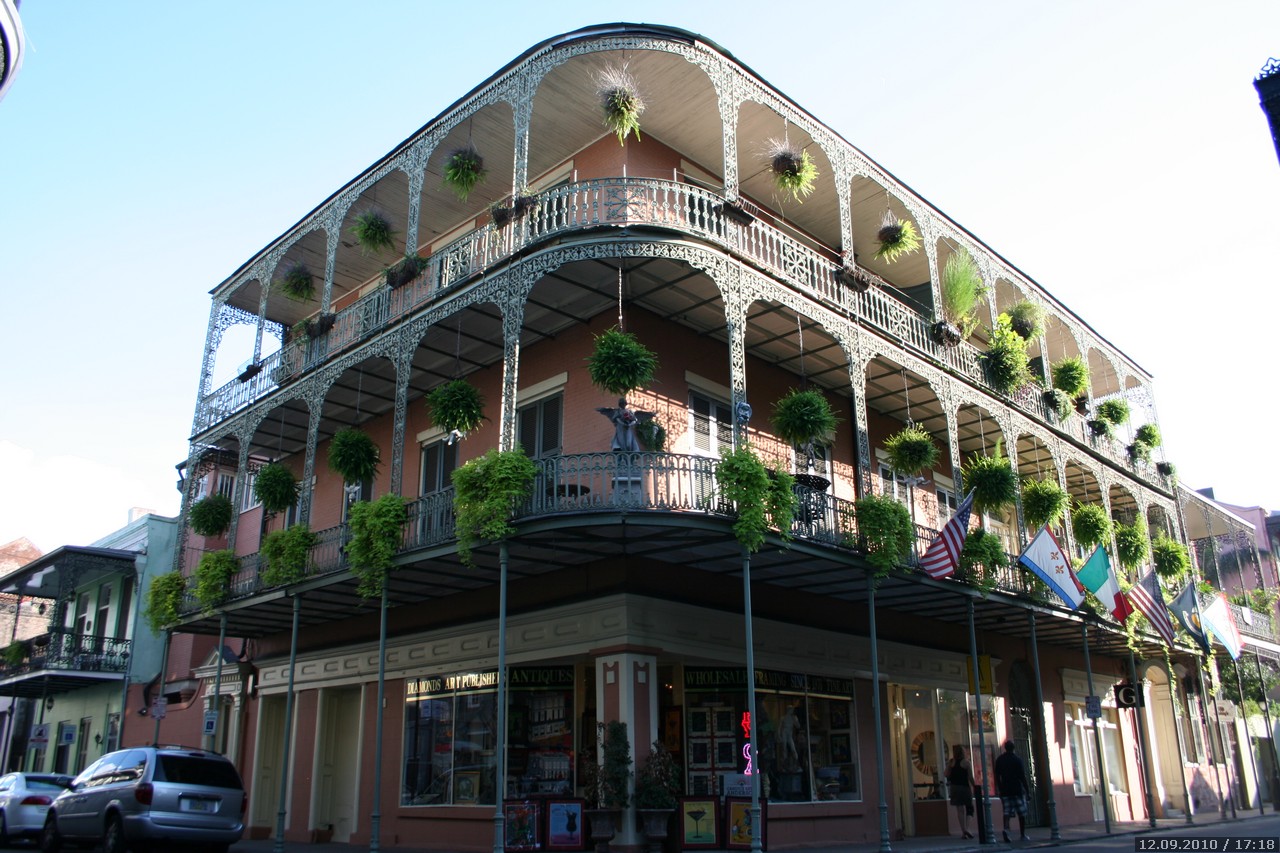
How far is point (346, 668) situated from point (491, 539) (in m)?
7.57

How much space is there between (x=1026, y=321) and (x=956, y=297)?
157 inches

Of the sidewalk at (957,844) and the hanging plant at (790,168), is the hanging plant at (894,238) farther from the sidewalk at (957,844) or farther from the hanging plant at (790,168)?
the sidewalk at (957,844)

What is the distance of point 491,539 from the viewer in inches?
505

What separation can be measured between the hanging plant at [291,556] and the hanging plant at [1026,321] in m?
15.7

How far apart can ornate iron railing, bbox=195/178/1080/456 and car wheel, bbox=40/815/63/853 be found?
331 inches

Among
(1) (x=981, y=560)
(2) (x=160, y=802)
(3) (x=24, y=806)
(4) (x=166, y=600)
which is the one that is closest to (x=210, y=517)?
(4) (x=166, y=600)

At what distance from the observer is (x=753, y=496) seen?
12719mm

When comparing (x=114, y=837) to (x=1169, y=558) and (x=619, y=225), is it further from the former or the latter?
(x=1169, y=558)

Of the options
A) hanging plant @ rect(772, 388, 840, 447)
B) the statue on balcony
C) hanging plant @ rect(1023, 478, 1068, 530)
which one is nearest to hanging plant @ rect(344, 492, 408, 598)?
the statue on balcony

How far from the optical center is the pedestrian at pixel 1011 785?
52.4ft

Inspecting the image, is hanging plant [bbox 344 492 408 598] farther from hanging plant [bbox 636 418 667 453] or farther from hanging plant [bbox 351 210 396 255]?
hanging plant [bbox 351 210 396 255]

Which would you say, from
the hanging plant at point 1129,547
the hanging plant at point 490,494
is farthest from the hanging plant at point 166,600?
the hanging plant at point 1129,547

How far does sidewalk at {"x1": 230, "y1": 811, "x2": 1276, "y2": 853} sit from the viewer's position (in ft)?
48.2

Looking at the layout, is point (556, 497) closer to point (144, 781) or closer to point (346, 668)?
point (144, 781)
